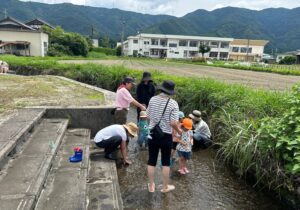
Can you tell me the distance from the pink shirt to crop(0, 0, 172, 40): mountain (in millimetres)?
114958

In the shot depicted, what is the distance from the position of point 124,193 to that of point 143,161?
149cm

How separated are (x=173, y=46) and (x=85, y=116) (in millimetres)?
77059

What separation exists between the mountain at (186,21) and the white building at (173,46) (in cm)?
5054

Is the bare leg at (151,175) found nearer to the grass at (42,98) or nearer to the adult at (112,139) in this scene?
the adult at (112,139)

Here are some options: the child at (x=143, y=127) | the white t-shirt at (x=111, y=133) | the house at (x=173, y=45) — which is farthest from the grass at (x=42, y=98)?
the house at (x=173, y=45)

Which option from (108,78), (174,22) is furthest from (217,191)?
(174,22)

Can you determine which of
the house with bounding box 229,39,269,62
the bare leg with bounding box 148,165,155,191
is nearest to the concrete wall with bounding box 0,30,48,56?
the bare leg with bounding box 148,165,155,191

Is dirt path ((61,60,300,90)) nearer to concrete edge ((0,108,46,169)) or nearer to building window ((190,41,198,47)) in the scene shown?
concrete edge ((0,108,46,169))

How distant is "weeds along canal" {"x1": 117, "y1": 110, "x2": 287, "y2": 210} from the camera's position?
15.0 feet

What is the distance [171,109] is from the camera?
14.6 feet

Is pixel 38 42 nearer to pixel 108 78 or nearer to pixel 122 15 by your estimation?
pixel 108 78

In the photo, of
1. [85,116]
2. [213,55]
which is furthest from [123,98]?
[213,55]

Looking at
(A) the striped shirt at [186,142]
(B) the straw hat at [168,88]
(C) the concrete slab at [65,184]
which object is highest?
(B) the straw hat at [168,88]

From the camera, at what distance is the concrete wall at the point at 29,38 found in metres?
39.8
